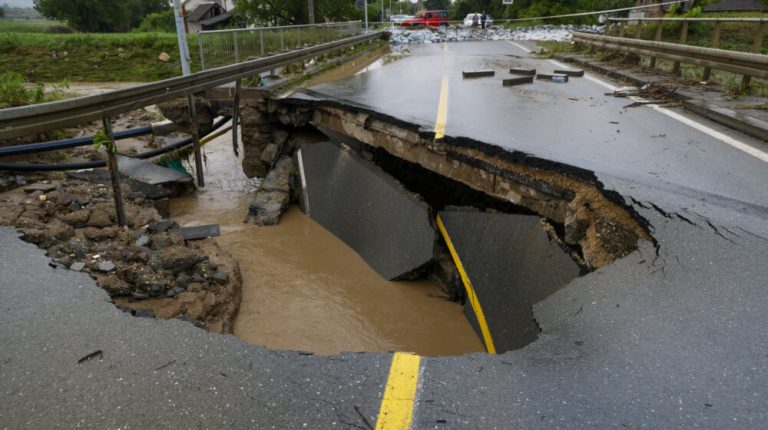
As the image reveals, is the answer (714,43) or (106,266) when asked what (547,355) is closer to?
(106,266)

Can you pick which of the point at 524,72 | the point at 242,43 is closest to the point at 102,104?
the point at 242,43

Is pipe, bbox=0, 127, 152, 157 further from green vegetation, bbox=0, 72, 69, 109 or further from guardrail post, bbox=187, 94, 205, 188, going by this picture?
green vegetation, bbox=0, 72, 69, 109

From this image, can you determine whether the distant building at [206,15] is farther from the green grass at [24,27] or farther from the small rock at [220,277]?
the small rock at [220,277]

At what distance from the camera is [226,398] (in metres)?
2.29

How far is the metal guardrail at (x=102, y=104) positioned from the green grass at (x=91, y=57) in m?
24.2

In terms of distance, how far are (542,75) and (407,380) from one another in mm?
10455

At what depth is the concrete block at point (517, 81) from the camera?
1014 centimetres

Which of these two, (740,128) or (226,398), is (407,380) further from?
(740,128)

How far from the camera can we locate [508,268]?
458 cm

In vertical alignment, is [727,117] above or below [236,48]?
below

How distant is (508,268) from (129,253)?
3.50 m

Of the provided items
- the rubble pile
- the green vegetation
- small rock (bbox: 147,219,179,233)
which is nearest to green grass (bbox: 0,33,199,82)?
the rubble pile

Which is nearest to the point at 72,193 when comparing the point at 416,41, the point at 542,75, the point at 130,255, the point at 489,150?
the point at 130,255

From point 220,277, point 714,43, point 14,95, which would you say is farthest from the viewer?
point 714,43
